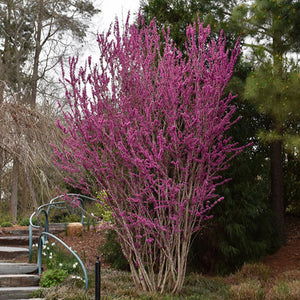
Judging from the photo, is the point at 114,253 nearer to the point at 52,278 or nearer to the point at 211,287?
the point at 52,278

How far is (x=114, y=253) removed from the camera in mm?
6969

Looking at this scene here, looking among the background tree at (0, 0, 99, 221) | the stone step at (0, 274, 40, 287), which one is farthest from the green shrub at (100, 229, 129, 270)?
the background tree at (0, 0, 99, 221)

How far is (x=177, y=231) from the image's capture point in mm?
4883

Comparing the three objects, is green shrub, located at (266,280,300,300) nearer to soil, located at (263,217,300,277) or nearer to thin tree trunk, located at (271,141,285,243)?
soil, located at (263,217,300,277)

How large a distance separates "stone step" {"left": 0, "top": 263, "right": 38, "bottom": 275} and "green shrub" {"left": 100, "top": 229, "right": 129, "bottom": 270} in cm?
134

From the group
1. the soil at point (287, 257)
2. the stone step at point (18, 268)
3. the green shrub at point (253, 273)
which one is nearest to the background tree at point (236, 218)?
the soil at point (287, 257)

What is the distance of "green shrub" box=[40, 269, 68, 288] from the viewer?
5613 millimetres

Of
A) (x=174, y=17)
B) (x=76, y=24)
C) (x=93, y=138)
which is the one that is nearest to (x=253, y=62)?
(x=174, y=17)

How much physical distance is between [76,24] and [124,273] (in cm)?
1093

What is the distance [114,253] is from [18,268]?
1.62 m

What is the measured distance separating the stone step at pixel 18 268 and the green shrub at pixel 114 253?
1339 millimetres

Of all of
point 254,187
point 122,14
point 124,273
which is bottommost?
point 124,273

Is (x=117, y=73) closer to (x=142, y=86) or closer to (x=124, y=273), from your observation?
(x=142, y=86)

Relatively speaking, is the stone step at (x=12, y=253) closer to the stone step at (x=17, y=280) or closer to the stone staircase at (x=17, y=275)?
the stone staircase at (x=17, y=275)
